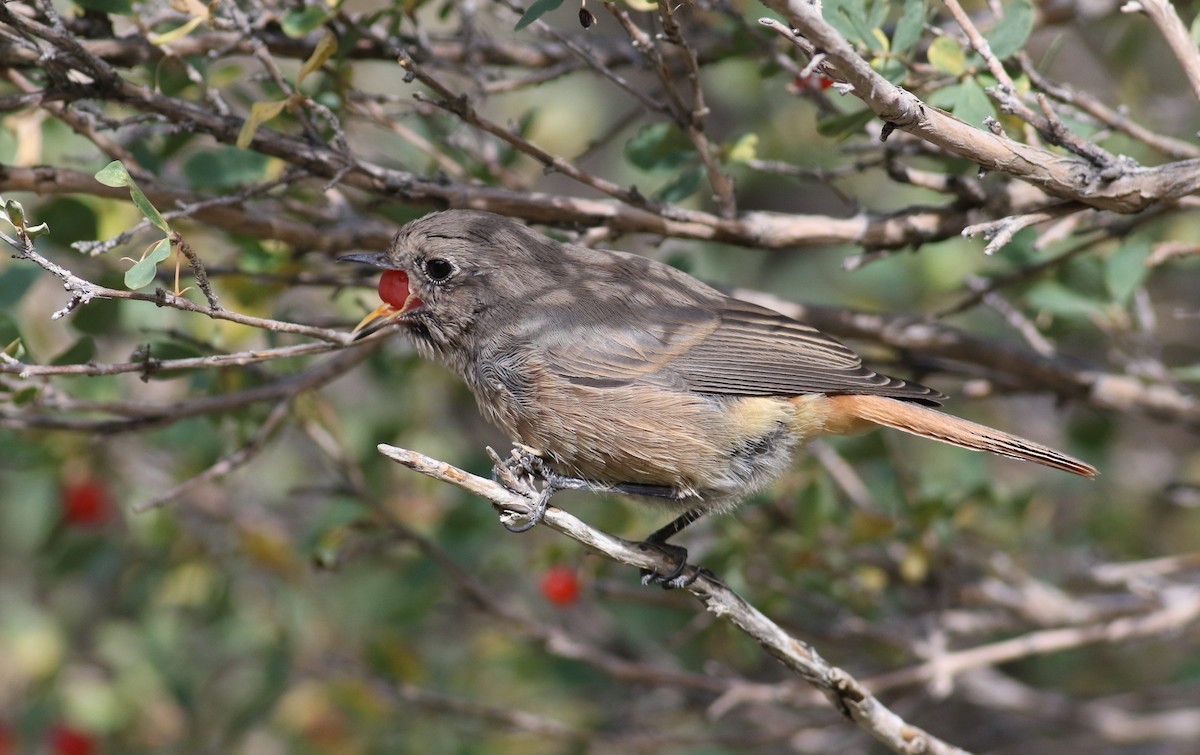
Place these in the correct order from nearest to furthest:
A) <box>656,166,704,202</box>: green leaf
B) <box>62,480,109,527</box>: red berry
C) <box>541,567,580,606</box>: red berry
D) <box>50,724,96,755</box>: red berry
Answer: <box>656,166,704,202</box>: green leaf → <box>541,567,580,606</box>: red berry → <box>62,480,109,527</box>: red berry → <box>50,724,96,755</box>: red berry

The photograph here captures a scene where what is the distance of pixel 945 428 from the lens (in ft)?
11.2

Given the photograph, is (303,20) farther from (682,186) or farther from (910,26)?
(910,26)

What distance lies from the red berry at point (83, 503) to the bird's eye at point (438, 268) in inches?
82.6

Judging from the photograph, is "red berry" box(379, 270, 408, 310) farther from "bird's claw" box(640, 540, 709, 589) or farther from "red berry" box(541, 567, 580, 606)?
"red berry" box(541, 567, 580, 606)

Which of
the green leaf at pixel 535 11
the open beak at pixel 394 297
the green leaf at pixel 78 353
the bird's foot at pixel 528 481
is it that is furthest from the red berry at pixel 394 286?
the green leaf at pixel 535 11

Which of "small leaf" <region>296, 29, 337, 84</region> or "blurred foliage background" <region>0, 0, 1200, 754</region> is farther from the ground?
"small leaf" <region>296, 29, 337, 84</region>

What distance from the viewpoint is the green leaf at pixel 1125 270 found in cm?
391

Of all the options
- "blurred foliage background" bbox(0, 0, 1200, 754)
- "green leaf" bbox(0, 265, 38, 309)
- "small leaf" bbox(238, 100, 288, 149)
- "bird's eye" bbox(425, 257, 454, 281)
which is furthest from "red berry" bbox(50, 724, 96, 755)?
"small leaf" bbox(238, 100, 288, 149)

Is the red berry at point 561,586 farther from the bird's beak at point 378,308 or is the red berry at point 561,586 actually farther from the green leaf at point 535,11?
the green leaf at point 535,11

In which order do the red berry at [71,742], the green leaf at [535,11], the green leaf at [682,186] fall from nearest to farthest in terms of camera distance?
1. the green leaf at [535,11]
2. the green leaf at [682,186]
3. the red berry at [71,742]

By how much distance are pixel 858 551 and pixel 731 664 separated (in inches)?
33.9

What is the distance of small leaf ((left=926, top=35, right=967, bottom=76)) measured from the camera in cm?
320

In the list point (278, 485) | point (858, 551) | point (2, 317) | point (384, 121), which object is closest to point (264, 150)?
point (384, 121)

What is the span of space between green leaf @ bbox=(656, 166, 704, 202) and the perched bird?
0.24 metres
